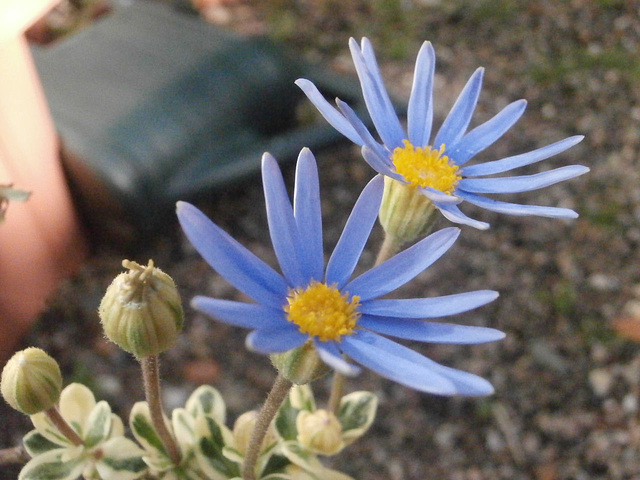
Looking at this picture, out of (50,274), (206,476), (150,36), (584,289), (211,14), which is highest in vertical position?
(211,14)

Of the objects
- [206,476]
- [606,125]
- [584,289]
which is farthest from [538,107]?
[206,476]

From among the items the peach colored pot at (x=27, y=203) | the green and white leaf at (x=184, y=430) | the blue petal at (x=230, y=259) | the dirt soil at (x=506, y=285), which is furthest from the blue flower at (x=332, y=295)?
the peach colored pot at (x=27, y=203)

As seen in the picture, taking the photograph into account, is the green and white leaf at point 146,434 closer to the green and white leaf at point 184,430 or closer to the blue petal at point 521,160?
the green and white leaf at point 184,430

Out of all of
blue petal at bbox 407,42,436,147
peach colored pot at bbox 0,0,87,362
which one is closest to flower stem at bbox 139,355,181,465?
blue petal at bbox 407,42,436,147

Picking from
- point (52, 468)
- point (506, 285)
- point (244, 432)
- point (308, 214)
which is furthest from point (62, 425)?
point (506, 285)

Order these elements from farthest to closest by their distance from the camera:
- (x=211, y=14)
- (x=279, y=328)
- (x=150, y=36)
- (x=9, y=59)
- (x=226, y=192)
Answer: (x=211, y=14) < (x=150, y=36) < (x=226, y=192) < (x=9, y=59) < (x=279, y=328)

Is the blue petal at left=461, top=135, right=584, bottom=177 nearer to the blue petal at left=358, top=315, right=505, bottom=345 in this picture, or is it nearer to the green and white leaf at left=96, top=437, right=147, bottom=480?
the blue petal at left=358, top=315, right=505, bottom=345

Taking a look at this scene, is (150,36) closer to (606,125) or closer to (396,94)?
(396,94)
